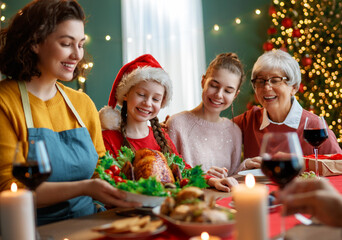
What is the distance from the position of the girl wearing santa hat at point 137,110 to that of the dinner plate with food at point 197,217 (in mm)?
1043

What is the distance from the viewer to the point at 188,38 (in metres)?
5.09

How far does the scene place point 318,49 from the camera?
15.5 ft

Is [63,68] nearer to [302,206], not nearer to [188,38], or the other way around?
[302,206]

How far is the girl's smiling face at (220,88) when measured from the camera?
8.46ft

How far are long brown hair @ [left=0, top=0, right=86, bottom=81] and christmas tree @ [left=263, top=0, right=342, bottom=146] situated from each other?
3515 millimetres

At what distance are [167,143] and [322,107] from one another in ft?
9.49

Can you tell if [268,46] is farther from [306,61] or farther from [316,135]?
[316,135]

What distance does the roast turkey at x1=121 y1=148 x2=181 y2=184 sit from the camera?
1549mm

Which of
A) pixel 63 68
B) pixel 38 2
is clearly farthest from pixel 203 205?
pixel 38 2

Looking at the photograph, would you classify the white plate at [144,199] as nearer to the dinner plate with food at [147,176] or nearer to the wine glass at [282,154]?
the dinner plate with food at [147,176]

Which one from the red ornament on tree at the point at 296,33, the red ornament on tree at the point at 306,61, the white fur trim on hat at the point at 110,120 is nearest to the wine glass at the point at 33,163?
the white fur trim on hat at the point at 110,120

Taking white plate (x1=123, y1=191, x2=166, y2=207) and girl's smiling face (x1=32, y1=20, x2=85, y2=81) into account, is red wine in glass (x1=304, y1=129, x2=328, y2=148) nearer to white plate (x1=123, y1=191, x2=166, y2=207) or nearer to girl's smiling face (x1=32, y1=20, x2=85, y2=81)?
white plate (x1=123, y1=191, x2=166, y2=207)

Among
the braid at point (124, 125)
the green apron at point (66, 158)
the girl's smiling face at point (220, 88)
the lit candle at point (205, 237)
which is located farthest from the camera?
the girl's smiling face at point (220, 88)

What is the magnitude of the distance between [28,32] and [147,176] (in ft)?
2.81
